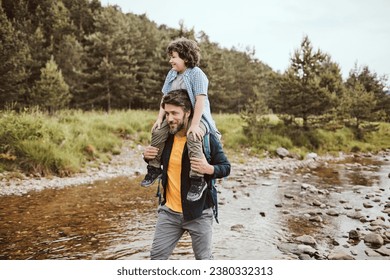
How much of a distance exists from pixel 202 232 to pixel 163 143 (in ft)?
2.61

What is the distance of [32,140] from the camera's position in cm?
943

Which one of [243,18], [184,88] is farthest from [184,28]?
[184,88]

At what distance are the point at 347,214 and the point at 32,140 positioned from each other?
7890mm

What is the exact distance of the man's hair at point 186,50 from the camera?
3.07 meters

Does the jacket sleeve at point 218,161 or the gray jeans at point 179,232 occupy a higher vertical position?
the jacket sleeve at point 218,161

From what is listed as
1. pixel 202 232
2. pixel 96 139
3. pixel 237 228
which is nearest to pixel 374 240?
pixel 237 228

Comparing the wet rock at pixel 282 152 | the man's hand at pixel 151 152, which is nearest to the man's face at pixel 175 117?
the man's hand at pixel 151 152

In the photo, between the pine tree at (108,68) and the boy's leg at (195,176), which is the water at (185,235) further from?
the pine tree at (108,68)

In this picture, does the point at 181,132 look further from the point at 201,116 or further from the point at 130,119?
the point at 130,119

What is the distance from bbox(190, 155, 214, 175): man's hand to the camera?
2.64m

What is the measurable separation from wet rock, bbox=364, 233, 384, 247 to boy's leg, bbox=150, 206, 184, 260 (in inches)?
138

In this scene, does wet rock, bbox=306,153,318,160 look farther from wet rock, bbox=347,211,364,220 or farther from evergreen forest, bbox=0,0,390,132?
wet rock, bbox=347,211,364,220

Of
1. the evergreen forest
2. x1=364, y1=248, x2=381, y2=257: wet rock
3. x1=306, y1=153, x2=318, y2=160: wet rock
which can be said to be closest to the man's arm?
x1=364, y1=248, x2=381, y2=257: wet rock

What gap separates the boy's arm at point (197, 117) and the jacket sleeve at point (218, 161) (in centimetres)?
19
